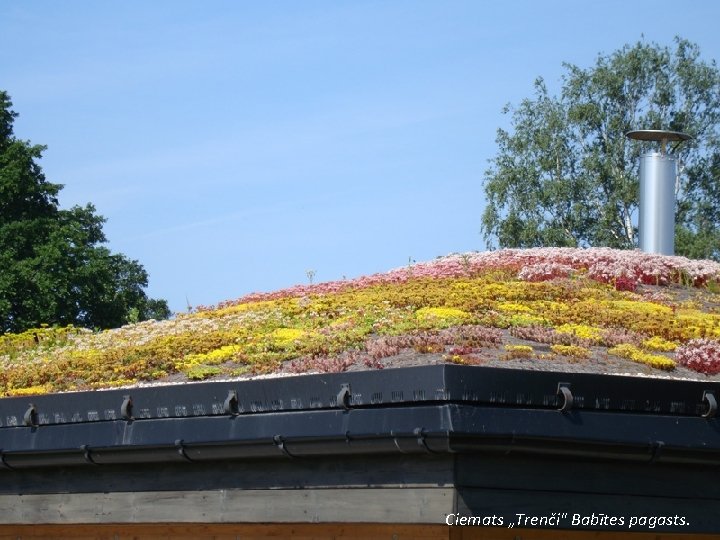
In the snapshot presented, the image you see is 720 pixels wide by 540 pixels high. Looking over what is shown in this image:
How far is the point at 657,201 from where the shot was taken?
780 inches

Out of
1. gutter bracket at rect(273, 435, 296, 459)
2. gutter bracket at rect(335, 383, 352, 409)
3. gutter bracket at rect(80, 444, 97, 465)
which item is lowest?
gutter bracket at rect(80, 444, 97, 465)

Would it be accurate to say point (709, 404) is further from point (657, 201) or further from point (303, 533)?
point (657, 201)

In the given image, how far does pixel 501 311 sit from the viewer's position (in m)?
13.6

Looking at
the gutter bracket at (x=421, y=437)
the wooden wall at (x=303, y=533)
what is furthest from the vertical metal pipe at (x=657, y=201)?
the gutter bracket at (x=421, y=437)

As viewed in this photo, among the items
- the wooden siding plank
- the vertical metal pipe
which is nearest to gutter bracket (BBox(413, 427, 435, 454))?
the wooden siding plank

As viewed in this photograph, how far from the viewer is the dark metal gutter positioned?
6.82m

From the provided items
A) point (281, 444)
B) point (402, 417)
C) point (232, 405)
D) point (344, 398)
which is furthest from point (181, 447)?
point (402, 417)

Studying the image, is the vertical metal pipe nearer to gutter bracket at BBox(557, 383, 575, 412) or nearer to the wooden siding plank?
gutter bracket at BBox(557, 383, 575, 412)

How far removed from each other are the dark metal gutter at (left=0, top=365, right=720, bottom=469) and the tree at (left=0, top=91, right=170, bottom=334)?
2917 centimetres

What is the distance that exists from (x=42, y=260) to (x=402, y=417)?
33020 mm

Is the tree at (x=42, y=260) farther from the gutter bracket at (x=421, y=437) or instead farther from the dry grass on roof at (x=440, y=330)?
the gutter bracket at (x=421, y=437)

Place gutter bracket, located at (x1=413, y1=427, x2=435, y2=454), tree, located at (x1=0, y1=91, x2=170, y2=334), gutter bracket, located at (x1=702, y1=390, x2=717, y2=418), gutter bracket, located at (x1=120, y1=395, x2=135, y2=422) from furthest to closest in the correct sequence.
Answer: tree, located at (x1=0, y1=91, x2=170, y2=334)
gutter bracket, located at (x1=120, y1=395, x2=135, y2=422)
gutter bracket, located at (x1=702, y1=390, x2=717, y2=418)
gutter bracket, located at (x1=413, y1=427, x2=435, y2=454)

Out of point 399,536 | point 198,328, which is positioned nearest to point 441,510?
point 399,536

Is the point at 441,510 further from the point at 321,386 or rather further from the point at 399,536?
the point at 321,386
